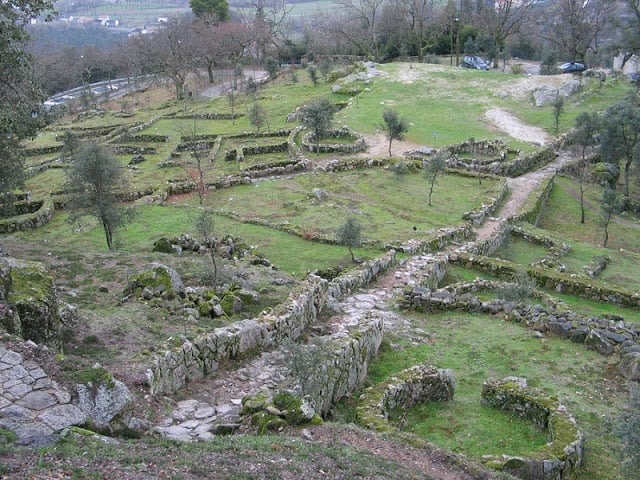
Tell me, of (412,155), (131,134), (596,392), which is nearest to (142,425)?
(596,392)

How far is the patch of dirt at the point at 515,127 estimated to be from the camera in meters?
48.3

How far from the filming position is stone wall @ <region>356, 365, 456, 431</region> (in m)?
14.5

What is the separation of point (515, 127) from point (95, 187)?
36.1 metres

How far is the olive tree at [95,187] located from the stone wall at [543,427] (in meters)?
17.6

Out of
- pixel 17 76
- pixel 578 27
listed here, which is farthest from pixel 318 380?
pixel 578 27

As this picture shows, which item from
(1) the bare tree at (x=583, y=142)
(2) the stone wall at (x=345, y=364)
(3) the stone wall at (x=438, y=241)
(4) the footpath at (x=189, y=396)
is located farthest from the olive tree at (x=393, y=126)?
(2) the stone wall at (x=345, y=364)

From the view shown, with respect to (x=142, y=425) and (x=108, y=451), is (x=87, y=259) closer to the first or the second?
(x=142, y=425)

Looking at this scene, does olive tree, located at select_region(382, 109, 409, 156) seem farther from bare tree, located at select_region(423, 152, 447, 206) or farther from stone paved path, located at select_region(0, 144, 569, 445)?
stone paved path, located at select_region(0, 144, 569, 445)

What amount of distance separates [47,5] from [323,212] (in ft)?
51.4

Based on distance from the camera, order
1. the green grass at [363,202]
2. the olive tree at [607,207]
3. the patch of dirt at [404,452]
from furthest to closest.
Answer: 1. the olive tree at [607,207]
2. the green grass at [363,202]
3. the patch of dirt at [404,452]

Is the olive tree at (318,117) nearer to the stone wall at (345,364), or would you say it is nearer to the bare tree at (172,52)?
the stone wall at (345,364)

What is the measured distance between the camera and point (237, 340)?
14.6m

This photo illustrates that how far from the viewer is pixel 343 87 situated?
6406 centimetres

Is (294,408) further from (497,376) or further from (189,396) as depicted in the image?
(497,376)
